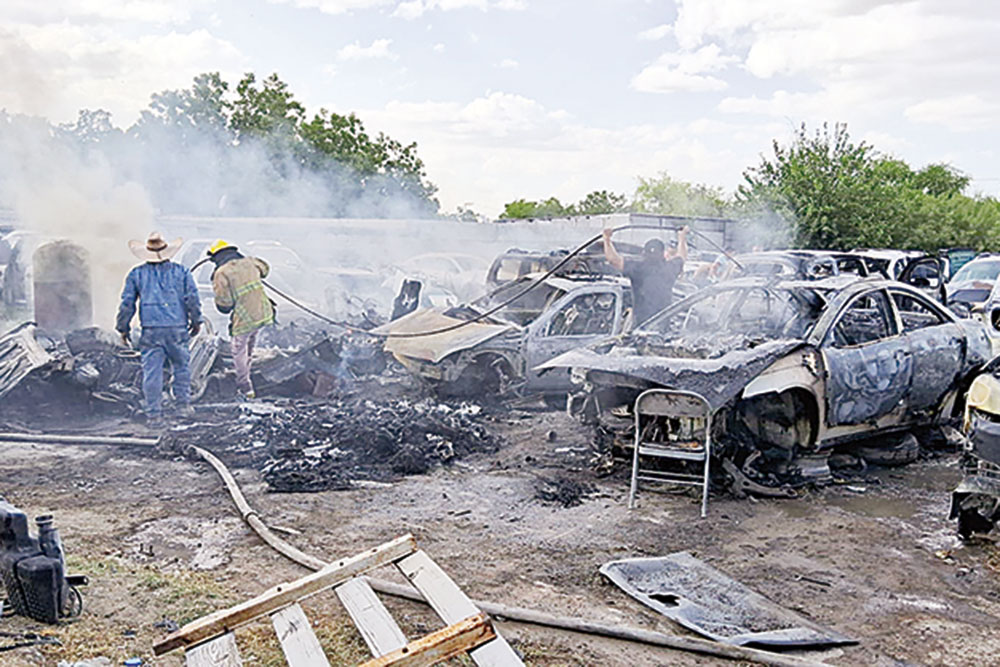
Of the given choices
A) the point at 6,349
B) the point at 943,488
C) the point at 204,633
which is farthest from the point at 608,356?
the point at 6,349

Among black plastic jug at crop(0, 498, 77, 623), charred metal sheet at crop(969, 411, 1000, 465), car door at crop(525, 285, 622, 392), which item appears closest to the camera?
black plastic jug at crop(0, 498, 77, 623)

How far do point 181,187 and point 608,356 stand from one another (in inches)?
1032

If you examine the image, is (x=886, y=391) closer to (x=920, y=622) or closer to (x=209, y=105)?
(x=920, y=622)

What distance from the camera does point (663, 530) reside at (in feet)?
19.7

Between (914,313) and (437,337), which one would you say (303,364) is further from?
(914,313)

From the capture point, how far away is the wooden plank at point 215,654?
346 centimetres

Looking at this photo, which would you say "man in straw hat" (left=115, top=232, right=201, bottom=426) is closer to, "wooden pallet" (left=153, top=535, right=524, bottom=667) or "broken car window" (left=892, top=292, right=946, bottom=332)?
"wooden pallet" (left=153, top=535, right=524, bottom=667)

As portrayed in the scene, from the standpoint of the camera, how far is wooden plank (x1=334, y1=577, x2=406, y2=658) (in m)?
3.47

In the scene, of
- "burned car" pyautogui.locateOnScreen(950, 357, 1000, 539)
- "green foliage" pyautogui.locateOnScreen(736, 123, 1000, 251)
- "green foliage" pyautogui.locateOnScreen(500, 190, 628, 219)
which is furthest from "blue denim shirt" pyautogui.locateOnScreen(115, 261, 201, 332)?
"green foliage" pyautogui.locateOnScreen(500, 190, 628, 219)

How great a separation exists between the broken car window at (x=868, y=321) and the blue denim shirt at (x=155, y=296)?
6.82 meters

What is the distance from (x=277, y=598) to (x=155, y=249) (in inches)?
261

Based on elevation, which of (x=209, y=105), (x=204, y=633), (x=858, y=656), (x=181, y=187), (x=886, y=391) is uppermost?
(x=209, y=105)

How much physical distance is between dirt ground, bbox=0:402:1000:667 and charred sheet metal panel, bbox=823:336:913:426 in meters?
0.61

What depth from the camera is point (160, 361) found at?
31.2 feet
